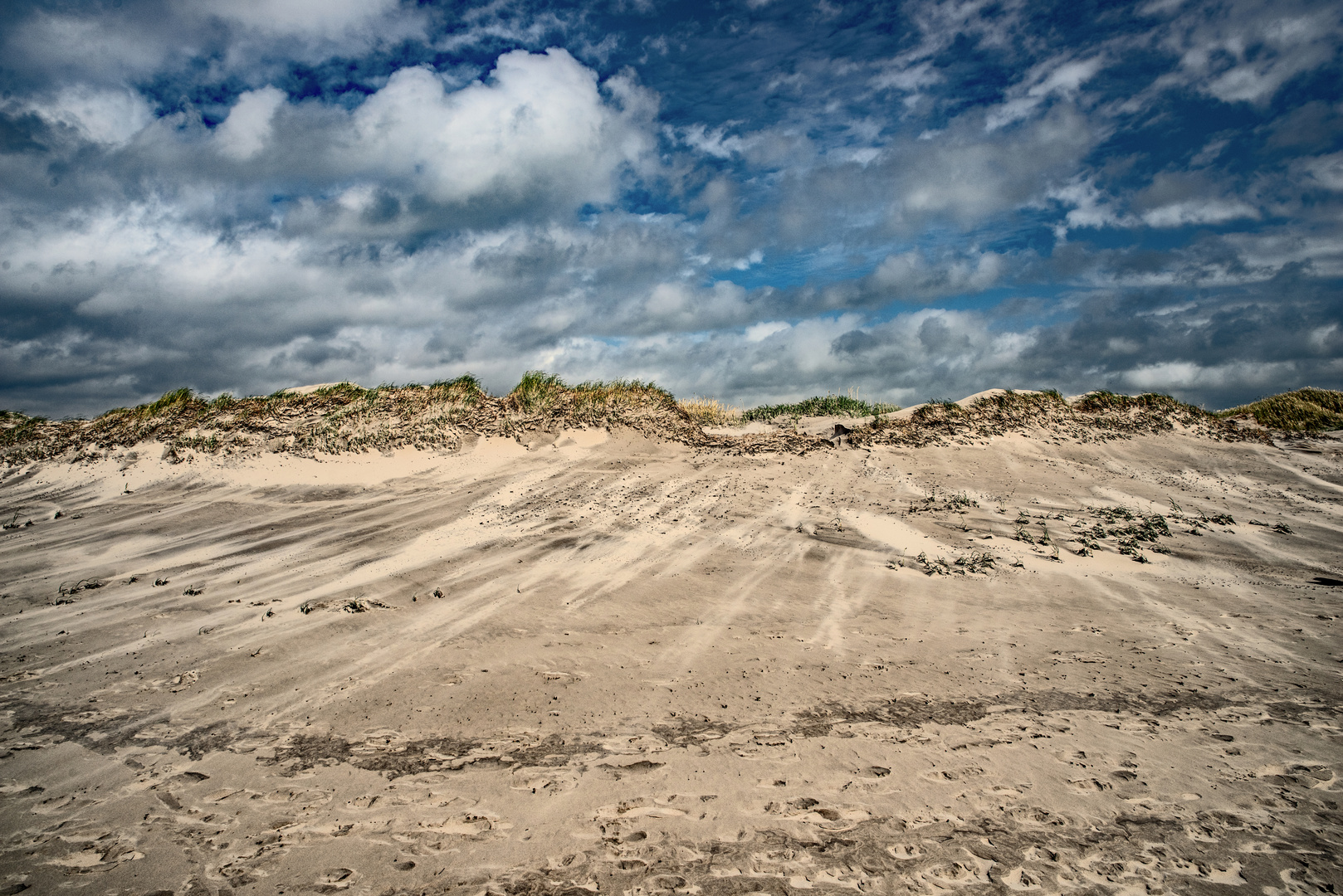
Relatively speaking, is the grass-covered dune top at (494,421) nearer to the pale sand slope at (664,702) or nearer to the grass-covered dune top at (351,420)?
the grass-covered dune top at (351,420)

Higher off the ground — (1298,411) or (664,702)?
Result: (1298,411)

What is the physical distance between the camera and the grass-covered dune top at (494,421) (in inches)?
450

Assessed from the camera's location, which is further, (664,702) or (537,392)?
(537,392)

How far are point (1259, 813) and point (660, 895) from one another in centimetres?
311

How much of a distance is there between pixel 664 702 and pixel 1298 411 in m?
17.4

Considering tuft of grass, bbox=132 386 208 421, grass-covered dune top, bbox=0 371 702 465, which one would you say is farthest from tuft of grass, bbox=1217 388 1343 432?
tuft of grass, bbox=132 386 208 421

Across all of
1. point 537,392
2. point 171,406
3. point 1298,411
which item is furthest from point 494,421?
point 1298,411

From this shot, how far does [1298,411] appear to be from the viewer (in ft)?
46.1

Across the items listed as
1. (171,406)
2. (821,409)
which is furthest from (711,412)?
(171,406)

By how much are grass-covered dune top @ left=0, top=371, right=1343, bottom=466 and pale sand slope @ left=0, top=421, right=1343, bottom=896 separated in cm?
250

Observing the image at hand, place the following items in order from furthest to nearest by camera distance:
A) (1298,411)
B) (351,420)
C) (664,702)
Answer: (1298,411), (351,420), (664,702)

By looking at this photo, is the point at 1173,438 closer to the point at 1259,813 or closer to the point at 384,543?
the point at 1259,813

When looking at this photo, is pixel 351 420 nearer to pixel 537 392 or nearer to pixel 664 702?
pixel 537 392

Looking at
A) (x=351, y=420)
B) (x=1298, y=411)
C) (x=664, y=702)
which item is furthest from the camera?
(x=1298, y=411)
